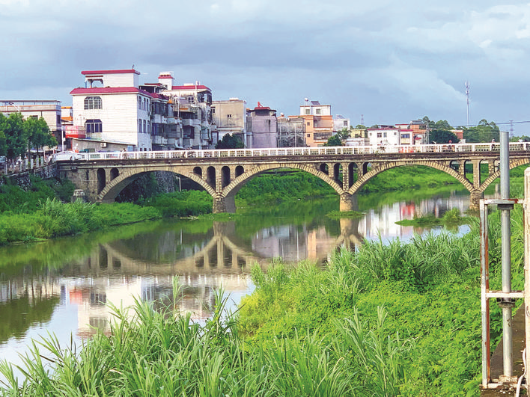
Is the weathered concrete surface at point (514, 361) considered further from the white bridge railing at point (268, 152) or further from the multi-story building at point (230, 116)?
the multi-story building at point (230, 116)

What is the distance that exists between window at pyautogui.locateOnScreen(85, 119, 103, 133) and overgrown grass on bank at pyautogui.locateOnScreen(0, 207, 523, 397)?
160ft

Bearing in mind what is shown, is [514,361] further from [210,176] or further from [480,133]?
[480,133]

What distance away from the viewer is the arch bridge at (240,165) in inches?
2000

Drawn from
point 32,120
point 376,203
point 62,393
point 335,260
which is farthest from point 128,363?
point 376,203

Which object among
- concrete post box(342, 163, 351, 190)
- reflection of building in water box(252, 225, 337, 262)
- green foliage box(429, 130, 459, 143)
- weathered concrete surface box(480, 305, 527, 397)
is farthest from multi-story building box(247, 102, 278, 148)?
weathered concrete surface box(480, 305, 527, 397)

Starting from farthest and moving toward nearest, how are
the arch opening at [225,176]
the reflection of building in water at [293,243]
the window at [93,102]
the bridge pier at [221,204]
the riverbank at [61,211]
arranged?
the window at [93,102]
the arch opening at [225,176]
the bridge pier at [221,204]
the riverbank at [61,211]
the reflection of building in water at [293,243]

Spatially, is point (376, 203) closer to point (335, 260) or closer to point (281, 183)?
point (281, 183)

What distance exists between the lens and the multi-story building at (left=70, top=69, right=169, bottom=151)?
205 ft

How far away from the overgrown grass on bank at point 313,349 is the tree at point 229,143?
217ft

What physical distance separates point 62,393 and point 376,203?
53488 millimetres

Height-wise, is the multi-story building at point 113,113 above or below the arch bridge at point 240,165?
above

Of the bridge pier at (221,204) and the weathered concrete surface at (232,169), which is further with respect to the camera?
the bridge pier at (221,204)

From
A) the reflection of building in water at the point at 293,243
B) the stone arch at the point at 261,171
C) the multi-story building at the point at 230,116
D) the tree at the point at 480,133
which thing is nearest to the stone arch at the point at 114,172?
the stone arch at the point at 261,171

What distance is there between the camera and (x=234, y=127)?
88.5m
